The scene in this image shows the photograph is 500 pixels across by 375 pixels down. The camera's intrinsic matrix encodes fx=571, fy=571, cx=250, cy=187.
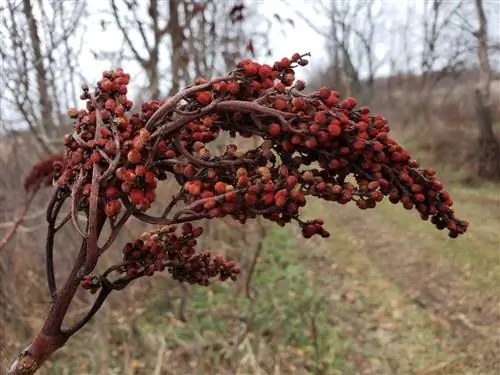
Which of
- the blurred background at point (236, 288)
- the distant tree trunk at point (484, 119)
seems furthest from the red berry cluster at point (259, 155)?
the distant tree trunk at point (484, 119)

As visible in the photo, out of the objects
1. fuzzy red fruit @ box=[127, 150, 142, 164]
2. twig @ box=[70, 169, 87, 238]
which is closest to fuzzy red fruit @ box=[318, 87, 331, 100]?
fuzzy red fruit @ box=[127, 150, 142, 164]

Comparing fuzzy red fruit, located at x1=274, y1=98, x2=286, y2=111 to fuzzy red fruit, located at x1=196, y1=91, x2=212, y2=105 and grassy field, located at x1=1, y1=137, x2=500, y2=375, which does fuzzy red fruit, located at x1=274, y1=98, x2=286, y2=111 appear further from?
grassy field, located at x1=1, y1=137, x2=500, y2=375

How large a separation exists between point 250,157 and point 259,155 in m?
0.01

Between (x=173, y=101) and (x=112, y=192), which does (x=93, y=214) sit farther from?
(x=173, y=101)

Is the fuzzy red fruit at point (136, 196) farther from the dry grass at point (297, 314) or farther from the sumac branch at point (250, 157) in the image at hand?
the dry grass at point (297, 314)

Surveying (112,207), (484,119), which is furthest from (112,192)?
(484,119)

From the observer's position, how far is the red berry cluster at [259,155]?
0.80 metres

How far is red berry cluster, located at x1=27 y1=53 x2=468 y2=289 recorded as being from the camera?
796mm

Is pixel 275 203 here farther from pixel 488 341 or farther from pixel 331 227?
pixel 331 227

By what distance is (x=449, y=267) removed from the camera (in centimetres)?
420

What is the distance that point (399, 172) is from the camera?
2.67 ft

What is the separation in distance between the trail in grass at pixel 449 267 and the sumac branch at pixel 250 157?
200 cm

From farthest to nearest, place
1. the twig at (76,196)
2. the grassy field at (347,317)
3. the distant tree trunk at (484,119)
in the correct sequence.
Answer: the distant tree trunk at (484,119), the grassy field at (347,317), the twig at (76,196)

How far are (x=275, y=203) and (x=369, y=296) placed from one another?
4181 millimetres
